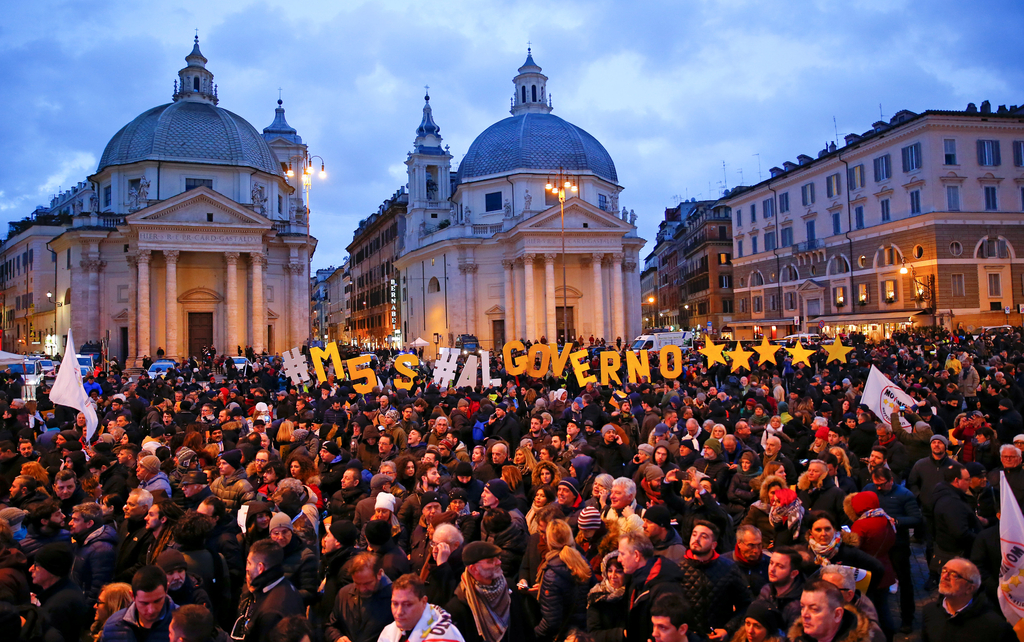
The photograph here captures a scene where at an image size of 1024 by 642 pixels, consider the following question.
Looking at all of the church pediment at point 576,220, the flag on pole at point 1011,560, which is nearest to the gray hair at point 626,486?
the flag on pole at point 1011,560

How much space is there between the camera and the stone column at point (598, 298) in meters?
52.6

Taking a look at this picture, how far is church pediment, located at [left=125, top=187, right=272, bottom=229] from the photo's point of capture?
147 feet

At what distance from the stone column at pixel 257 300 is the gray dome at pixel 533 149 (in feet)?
60.2

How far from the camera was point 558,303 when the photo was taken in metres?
55.2

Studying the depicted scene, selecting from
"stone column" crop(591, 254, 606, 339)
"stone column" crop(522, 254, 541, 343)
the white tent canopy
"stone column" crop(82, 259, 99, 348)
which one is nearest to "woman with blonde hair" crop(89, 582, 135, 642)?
the white tent canopy

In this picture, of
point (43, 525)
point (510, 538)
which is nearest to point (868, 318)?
point (510, 538)

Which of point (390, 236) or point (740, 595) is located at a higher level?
point (390, 236)

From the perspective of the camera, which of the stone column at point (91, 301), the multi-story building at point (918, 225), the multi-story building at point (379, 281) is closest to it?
the multi-story building at point (918, 225)

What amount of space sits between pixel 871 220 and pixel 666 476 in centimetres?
4828

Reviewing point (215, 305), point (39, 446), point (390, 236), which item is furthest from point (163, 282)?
point (39, 446)

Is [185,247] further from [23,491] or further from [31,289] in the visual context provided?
[23,491]

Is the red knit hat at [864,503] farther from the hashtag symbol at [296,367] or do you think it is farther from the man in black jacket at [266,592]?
the hashtag symbol at [296,367]

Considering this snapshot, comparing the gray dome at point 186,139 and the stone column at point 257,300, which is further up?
the gray dome at point 186,139

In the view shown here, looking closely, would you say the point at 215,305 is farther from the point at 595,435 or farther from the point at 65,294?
the point at 595,435
